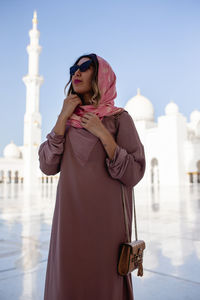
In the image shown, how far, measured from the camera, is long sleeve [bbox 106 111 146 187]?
771 millimetres

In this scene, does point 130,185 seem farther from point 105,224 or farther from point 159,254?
point 159,254

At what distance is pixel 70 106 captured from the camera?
0.84 meters

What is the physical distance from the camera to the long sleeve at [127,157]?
771 mm

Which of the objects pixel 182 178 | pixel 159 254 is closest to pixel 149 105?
pixel 182 178

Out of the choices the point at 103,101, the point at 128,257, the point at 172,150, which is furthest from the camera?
the point at 172,150

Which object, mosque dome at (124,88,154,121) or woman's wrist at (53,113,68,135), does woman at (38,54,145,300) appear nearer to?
woman's wrist at (53,113,68,135)

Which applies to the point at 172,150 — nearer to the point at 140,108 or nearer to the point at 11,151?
the point at 140,108

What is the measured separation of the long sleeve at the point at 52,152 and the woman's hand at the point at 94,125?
0.30 feet

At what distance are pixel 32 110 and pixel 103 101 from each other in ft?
45.9

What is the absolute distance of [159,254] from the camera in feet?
5.25

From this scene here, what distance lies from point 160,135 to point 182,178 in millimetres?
2379

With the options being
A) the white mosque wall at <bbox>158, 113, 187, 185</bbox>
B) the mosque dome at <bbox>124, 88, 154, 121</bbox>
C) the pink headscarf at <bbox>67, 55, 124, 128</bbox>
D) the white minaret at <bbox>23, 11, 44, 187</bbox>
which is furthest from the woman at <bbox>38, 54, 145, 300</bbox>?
the mosque dome at <bbox>124, 88, 154, 121</bbox>

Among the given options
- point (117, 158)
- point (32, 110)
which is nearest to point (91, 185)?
point (117, 158)

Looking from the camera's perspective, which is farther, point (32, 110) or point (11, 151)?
point (11, 151)
